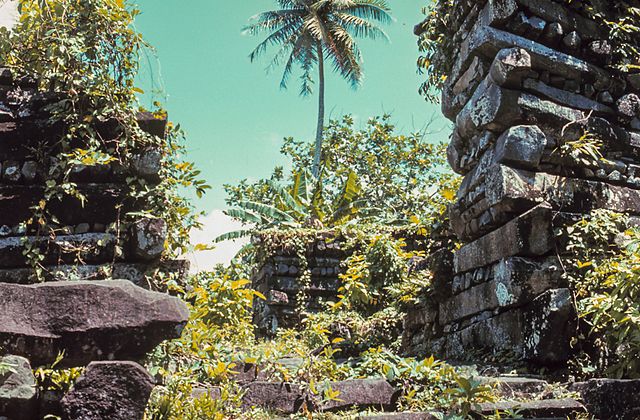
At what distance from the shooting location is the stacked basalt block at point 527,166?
422 cm

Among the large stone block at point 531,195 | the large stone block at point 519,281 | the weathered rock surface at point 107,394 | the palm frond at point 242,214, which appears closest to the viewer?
the weathered rock surface at point 107,394

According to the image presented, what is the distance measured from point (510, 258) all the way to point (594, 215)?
2.49ft

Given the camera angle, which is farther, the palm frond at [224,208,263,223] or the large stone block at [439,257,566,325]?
the palm frond at [224,208,263,223]

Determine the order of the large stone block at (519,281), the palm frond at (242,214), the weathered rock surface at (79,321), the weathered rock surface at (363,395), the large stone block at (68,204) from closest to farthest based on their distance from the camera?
the weathered rock surface at (79,321) < the weathered rock surface at (363,395) < the large stone block at (68,204) < the large stone block at (519,281) < the palm frond at (242,214)

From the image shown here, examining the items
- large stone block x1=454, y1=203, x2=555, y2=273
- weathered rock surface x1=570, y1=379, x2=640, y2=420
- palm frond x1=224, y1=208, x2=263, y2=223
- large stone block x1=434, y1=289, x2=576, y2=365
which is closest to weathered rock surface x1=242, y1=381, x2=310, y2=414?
weathered rock surface x1=570, y1=379, x2=640, y2=420

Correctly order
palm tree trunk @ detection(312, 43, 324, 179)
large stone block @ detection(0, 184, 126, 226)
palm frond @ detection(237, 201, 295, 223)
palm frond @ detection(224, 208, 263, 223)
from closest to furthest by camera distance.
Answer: large stone block @ detection(0, 184, 126, 226)
palm frond @ detection(237, 201, 295, 223)
palm frond @ detection(224, 208, 263, 223)
palm tree trunk @ detection(312, 43, 324, 179)

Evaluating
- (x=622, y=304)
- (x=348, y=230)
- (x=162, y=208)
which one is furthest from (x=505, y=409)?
(x=348, y=230)

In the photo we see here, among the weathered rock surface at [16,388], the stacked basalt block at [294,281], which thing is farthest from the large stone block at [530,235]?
the stacked basalt block at [294,281]

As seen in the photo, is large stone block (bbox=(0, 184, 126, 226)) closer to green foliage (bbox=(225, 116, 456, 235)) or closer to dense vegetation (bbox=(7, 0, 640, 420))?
dense vegetation (bbox=(7, 0, 640, 420))

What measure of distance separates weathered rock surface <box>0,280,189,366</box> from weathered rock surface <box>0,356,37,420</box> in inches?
2.6

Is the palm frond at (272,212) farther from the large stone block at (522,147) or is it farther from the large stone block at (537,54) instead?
the large stone block at (522,147)

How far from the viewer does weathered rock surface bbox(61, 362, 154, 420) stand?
7.13 ft

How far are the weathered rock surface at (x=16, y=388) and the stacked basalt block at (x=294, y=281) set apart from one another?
743 cm

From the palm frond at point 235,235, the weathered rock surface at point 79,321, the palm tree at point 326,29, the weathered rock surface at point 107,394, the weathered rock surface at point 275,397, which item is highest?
the palm tree at point 326,29
